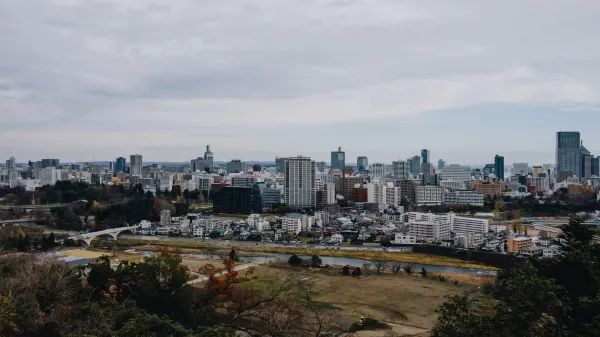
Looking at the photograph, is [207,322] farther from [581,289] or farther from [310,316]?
[581,289]

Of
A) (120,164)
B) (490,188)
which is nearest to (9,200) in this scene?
(490,188)

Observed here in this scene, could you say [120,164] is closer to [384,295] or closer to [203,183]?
[203,183]

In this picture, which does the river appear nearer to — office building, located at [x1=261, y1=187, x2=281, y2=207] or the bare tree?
the bare tree

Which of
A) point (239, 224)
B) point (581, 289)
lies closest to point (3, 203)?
point (239, 224)

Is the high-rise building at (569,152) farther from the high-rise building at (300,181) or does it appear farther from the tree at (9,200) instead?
the tree at (9,200)

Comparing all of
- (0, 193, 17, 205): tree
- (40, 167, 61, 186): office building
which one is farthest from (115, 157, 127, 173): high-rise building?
(0, 193, 17, 205): tree

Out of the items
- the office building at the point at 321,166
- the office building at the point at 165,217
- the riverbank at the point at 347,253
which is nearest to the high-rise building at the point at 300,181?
the office building at the point at 165,217

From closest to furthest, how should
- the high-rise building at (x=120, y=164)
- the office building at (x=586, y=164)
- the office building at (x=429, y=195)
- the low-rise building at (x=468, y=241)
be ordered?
the low-rise building at (x=468, y=241) → the office building at (x=429, y=195) → the office building at (x=586, y=164) → the high-rise building at (x=120, y=164)
